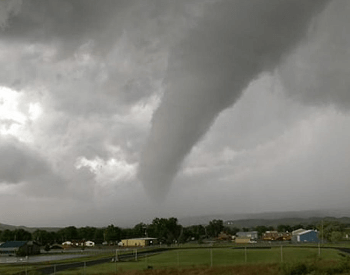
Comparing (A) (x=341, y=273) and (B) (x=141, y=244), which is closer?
(A) (x=341, y=273)

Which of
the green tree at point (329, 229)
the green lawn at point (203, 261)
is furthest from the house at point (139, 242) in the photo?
the green lawn at point (203, 261)

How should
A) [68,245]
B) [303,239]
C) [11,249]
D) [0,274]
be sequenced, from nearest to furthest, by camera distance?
[0,274] < [11,249] < [303,239] < [68,245]

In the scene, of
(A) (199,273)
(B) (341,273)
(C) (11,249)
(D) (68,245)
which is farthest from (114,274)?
(D) (68,245)

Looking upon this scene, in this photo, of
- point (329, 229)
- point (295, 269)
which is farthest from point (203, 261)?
point (329, 229)

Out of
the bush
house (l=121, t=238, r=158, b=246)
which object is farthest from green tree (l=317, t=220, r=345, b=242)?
the bush

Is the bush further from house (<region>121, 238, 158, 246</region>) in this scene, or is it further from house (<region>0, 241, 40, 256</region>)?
house (<region>121, 238, 158, 246</region>)

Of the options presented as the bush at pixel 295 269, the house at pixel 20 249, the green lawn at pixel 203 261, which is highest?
the bush at pixel 295 269

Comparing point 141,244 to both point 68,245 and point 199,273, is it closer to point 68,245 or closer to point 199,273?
point 68,245

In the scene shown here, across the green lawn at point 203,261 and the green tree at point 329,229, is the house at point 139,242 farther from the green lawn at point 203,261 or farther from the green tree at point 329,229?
the green lawn at point 203,261
